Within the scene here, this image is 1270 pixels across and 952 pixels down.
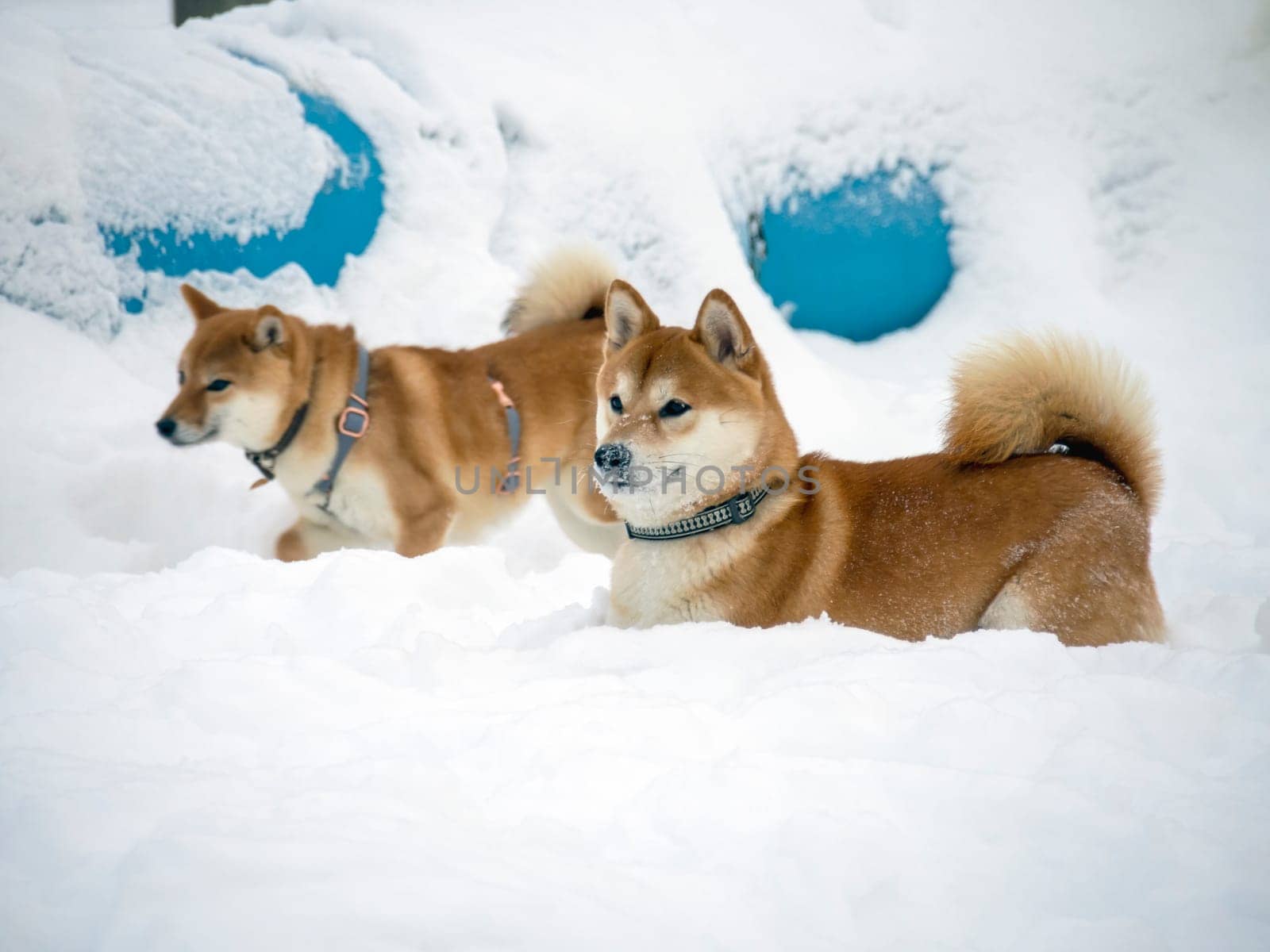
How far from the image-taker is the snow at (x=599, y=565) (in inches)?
36.8

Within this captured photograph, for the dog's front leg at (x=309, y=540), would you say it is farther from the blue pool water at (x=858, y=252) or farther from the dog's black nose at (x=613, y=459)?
the blue pool water at (x=858, y=252)

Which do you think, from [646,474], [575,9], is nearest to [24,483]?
[646,474]

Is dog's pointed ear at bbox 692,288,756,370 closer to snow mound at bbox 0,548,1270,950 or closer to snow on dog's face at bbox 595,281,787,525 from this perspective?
snow on dog's face at bbox 595,281,787,525

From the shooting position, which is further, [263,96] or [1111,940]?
[263,96]

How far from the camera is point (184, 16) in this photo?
19.5 feet

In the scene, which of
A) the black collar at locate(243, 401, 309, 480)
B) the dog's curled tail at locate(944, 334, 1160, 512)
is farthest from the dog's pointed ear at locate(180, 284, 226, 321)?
the dog's curled tail at locate(944, 334, 1160, 512)

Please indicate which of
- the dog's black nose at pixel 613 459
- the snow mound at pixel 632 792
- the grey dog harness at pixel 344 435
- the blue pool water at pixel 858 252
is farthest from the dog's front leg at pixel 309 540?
the blue pool water at pixel 858 252

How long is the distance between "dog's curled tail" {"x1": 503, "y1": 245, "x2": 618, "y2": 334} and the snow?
985mm

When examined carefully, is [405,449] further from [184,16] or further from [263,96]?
[184,16]

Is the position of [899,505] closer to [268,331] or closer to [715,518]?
[715,518]

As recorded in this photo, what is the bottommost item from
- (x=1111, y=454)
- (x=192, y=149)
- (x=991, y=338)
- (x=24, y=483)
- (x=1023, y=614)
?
(x=24, y=483)

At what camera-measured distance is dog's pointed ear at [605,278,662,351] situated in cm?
212

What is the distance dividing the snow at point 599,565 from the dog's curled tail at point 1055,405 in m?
0.51

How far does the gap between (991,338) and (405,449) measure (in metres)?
2.15
